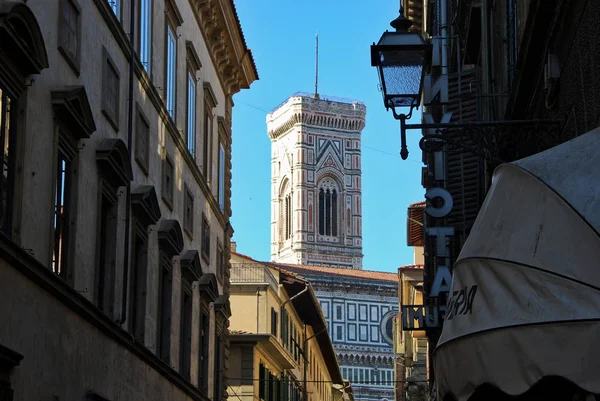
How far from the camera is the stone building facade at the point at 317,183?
15488cm

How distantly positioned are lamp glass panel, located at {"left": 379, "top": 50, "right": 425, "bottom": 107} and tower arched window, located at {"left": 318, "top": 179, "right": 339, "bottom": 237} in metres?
145

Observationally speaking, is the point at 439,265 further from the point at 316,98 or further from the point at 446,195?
the point at 316,98

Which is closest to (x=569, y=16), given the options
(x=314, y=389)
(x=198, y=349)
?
(x=198, y=349)

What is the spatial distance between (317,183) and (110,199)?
142 m

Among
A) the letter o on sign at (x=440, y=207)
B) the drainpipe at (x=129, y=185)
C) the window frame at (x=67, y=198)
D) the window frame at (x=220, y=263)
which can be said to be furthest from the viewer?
the window frame at (x=220, y=263)

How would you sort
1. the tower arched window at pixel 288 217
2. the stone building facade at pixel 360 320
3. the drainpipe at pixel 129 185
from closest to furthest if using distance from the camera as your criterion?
the drainpipe at pixel 129 185 → the stone building facade at pixel 360 320 → the tower arched window at pixel 288 217

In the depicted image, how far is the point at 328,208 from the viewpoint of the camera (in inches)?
6206

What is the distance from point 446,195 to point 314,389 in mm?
45042

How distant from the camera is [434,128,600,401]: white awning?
16.8 feet

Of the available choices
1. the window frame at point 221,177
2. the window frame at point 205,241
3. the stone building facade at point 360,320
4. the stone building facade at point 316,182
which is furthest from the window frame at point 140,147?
the stone building facade at point 316,182

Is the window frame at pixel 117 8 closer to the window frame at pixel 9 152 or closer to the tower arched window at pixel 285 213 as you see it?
the window frame at pixel 9 152

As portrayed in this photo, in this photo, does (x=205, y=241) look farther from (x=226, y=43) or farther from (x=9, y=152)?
(x=9, y=152)

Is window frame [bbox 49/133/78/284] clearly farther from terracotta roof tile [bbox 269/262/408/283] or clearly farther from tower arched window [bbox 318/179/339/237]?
tower arched window [bbox 318/179/339/237]

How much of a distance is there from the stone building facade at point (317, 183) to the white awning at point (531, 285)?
480 feet
